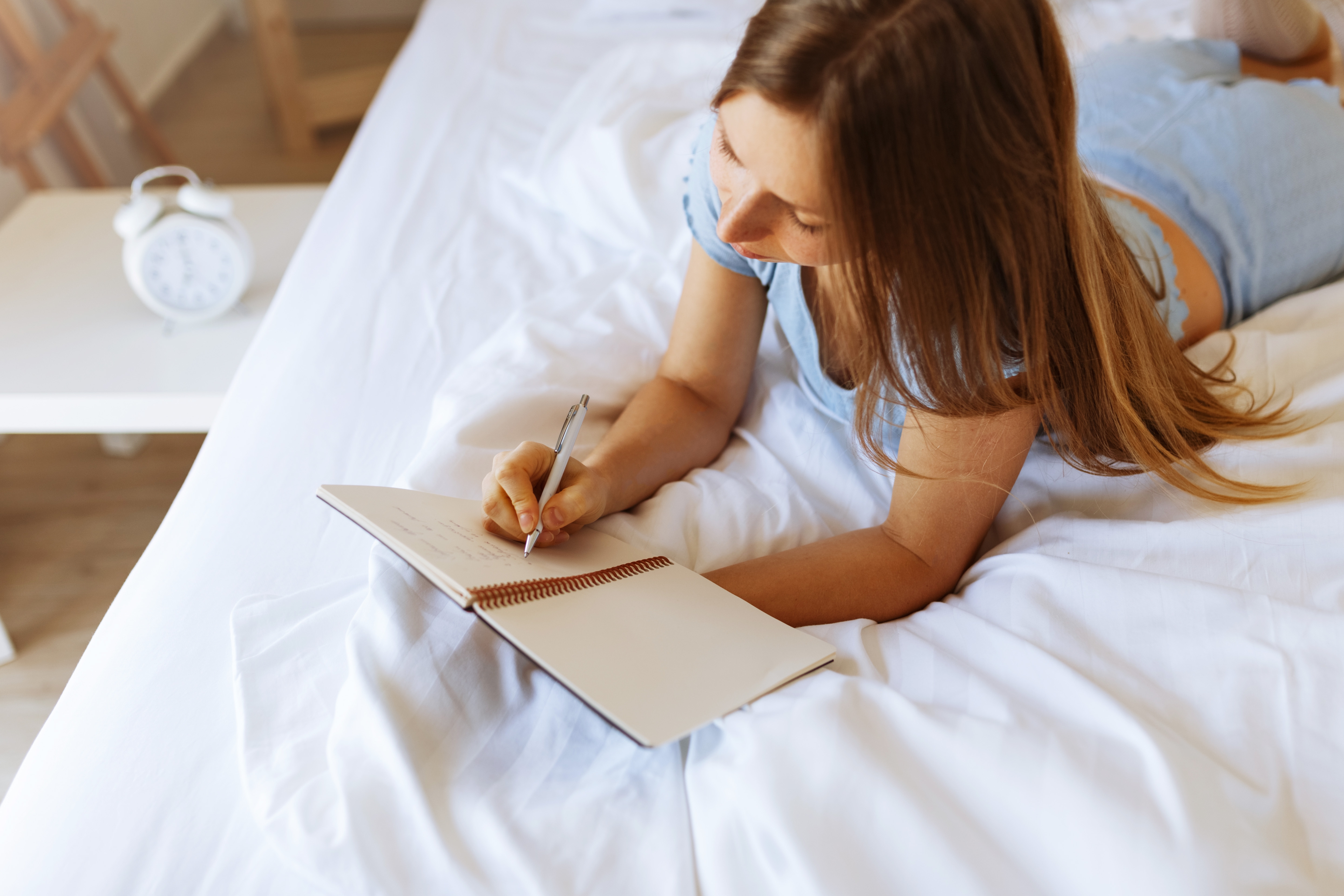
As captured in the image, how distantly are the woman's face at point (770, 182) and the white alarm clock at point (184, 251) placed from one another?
0.79m

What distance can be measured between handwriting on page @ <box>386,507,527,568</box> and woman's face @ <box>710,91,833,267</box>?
24 cm

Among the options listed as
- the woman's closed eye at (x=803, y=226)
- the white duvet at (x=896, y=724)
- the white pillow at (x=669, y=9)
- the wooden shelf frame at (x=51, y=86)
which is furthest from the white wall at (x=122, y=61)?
the woman's closed eye at (x=803, y=226)

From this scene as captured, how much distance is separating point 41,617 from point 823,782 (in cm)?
113

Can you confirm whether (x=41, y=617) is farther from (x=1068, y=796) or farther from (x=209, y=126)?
(x=209, y=126)

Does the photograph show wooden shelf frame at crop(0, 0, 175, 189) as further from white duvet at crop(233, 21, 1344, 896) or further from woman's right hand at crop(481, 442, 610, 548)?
woman's right hand at crop(481, 442, 610, 548)

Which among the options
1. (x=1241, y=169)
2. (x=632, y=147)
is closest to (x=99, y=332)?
(x=632, y=147)

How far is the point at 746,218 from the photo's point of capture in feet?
1.84

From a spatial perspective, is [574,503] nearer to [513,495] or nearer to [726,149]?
[513,495]

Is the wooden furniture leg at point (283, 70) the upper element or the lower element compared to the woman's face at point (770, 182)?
lower

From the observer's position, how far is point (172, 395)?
3.43 ft

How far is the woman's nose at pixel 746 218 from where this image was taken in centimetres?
55

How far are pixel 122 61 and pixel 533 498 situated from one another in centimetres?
258

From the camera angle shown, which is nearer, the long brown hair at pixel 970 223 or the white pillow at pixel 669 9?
the long brown hair at pixel 970 223

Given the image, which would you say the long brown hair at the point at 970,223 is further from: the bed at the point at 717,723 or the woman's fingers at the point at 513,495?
the woman's fingers at the point at 513,495
